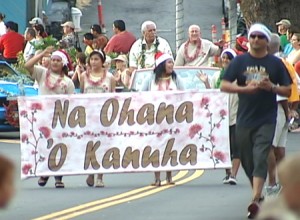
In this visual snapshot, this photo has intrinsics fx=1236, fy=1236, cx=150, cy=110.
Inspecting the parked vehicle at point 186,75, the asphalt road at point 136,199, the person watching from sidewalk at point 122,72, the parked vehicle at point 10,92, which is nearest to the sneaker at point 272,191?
the asphalt road at point 136,199

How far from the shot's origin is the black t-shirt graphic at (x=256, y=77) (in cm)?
1165

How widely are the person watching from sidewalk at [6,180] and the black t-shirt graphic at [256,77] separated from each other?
685 cm

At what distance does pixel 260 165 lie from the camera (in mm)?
11695

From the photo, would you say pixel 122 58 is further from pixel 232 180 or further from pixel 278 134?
pixel 278 134

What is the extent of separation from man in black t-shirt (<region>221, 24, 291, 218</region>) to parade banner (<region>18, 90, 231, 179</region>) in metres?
3.50

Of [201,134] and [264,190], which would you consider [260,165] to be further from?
[201,134]

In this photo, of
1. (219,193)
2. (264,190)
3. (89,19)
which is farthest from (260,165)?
(89,19)

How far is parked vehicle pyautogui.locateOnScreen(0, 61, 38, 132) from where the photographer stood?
2212cm

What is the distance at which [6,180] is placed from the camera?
193 inches

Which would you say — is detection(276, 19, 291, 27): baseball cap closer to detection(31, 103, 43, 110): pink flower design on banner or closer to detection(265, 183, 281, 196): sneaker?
detection(31, 103, 43, 110): pink flower design on banner

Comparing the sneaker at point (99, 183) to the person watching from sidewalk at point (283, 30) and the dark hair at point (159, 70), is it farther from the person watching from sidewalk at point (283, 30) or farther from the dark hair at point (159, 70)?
the person watching from sidewalk at point (283, 30)

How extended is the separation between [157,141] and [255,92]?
398cm

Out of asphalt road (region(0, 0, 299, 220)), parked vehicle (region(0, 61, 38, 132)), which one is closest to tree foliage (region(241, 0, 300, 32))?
parked vehicle (region(0, 61, 38, 132))

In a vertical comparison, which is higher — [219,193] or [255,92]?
[255,92]
